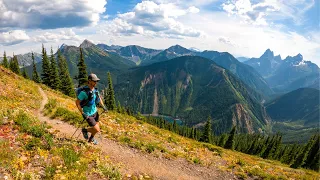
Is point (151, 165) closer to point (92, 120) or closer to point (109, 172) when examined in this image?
point (109, 172)

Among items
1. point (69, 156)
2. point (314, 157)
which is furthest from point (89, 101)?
point (314, 157)

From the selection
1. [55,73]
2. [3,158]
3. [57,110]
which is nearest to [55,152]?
[3,158]

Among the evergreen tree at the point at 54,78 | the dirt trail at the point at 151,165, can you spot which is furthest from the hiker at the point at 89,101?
the evergreen tree at the point at 54,78

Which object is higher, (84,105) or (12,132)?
(84,105)

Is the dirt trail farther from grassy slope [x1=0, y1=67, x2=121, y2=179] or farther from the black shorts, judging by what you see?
the black shorts

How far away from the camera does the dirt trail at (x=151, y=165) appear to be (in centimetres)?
1210

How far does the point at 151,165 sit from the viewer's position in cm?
1299

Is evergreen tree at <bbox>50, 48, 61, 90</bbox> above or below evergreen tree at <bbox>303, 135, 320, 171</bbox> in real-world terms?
above

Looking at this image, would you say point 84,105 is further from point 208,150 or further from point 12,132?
point 208,150

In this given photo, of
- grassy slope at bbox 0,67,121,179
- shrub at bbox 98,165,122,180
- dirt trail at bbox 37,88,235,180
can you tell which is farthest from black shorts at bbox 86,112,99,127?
shrub at bbox 98,165,122,180

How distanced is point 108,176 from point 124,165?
1.71m

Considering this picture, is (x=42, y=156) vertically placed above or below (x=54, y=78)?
below

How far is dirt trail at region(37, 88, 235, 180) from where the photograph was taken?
1210 centimetres

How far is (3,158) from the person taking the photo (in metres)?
8.98
